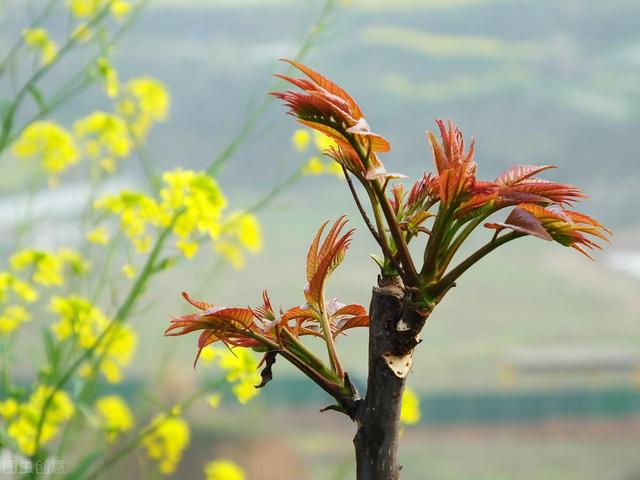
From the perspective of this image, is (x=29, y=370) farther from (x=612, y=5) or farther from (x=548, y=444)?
(x=612, y=5)

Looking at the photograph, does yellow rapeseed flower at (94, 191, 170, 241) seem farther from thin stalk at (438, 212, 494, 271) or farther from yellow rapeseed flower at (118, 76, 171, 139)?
thin stalk at (438, 212, 494, 271)


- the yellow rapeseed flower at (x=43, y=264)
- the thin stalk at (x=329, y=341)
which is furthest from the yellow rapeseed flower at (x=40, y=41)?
the thin stalk at (x=329, y=341)

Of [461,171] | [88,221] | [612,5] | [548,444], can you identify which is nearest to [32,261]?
[88,221]

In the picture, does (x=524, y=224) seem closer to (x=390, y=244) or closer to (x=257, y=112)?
(x=390, y=244)

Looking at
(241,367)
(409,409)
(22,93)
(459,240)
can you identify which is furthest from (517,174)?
(22,93)

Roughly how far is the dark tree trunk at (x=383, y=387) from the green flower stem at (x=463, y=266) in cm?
1

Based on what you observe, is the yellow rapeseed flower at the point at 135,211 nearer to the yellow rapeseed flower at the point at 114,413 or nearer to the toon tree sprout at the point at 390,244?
the yellow rapeseed flower at the point at 114,413

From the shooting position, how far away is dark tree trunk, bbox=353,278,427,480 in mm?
325

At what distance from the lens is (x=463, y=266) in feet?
1.03

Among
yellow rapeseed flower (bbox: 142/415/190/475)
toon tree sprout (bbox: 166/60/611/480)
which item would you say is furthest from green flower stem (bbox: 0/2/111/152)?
toon tree sprout (bbox: 166/60/611/480)

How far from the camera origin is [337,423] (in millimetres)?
2152

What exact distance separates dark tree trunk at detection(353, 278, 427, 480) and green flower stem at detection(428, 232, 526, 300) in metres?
0.01

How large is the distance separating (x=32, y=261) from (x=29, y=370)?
4.12 ft

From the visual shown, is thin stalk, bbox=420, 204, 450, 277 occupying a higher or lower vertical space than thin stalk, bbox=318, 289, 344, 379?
higher
